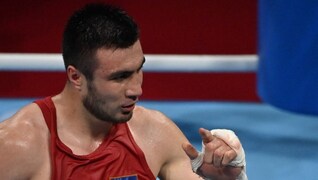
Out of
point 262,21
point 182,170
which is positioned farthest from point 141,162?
point 262,21

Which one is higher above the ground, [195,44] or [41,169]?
[41,169]

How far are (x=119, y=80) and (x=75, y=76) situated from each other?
10 centimetres

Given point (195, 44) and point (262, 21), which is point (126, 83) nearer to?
point (262, 21)

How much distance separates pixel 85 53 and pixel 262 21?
33.5 inches

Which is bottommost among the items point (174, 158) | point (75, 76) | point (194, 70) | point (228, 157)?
point (194, 70)

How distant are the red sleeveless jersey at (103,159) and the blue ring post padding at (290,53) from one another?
0.67m

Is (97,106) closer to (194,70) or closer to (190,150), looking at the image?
(190,150)

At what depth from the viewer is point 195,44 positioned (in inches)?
118

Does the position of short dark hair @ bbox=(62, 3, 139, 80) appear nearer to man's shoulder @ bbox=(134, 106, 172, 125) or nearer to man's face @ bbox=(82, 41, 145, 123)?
man's face @ bbox=(82, 41, 145, 123)

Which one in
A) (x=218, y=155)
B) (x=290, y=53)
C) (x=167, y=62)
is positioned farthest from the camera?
(x=167, y=62)

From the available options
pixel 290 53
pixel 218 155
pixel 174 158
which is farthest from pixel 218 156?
pixel 290 53

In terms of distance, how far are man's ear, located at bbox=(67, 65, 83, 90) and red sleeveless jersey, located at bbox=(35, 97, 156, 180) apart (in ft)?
0.23

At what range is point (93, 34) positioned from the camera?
1.24 metres

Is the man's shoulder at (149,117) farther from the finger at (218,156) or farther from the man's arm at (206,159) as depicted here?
the finger at (218,156)
